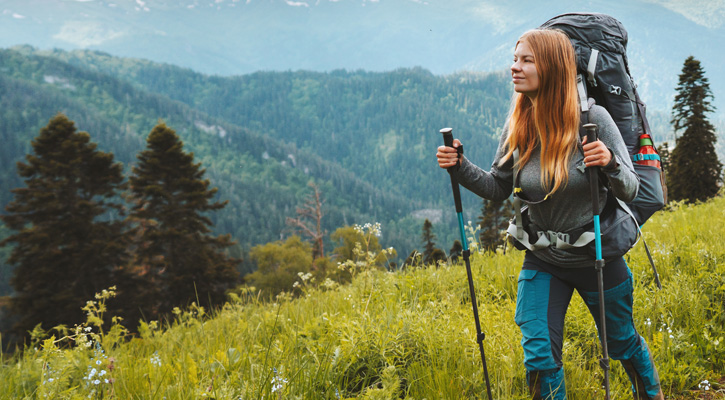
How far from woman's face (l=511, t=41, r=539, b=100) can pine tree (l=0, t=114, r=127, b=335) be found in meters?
35.5

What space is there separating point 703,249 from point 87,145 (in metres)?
41.4

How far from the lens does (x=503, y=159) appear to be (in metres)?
2.83

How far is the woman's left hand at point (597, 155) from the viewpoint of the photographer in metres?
2.17

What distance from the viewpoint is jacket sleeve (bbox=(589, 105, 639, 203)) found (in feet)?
7.34


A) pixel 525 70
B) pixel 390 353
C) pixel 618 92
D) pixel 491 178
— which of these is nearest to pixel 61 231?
pixel 390 353

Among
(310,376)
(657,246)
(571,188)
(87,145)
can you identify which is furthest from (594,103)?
(87,145)

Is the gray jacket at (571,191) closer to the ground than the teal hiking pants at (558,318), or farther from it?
farther from it

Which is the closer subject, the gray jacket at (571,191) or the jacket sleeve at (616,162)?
the jacket sleeve at (616,162)

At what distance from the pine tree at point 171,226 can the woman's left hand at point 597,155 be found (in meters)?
34.3

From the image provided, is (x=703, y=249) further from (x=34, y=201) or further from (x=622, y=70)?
(x=34, y=201)

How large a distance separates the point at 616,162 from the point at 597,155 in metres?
0.13

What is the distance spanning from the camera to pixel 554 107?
261 cm

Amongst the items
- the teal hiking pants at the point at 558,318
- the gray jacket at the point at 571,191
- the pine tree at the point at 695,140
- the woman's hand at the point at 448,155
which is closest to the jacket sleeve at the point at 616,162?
the gray jacket at the point at 571,191

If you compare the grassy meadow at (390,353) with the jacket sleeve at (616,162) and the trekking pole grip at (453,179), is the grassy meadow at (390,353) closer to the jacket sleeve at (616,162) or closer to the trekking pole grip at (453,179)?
the trekking pole grip at (453,179)
